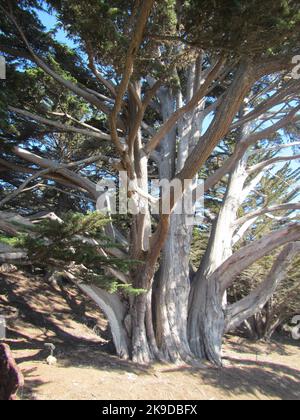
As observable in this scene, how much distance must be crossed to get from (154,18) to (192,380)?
5208mm

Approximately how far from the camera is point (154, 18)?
522 cm

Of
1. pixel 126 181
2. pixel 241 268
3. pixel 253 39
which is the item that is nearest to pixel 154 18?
pixel 253 39

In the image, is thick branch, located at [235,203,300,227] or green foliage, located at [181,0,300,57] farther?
thick branch, located at [235,203,300,227]

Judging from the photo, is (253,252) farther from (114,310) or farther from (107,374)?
(107,374)

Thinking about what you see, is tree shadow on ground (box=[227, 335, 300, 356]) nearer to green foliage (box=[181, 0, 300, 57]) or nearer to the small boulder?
the small boulder

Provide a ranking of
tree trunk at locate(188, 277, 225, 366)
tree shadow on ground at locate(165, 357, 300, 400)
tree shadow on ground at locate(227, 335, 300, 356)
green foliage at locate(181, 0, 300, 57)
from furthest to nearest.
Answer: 1. tree shadow on ground at locate(227, 335, 300, 356)
2. tree trunk at locate(188, 277, 225, 366)
3. tree shadow on ground at locate(165, 357, 300, 400)
4. green foliage at locate(181, 0, 300, 57)

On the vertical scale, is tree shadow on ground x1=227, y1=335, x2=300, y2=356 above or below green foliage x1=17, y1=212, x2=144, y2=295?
below

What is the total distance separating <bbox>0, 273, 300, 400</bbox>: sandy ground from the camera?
524 cm

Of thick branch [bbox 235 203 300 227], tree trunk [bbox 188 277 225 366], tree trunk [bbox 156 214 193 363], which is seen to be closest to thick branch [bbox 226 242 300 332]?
tree trunk [bbox 188 277 225 366]

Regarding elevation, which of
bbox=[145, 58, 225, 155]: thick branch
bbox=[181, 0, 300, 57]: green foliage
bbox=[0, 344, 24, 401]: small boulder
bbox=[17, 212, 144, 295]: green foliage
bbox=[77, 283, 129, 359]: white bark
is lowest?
bbox=[0, 344, 24, 401]: small boulder

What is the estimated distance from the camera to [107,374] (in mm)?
5883

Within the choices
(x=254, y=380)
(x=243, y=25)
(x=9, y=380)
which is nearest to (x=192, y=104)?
(x=243, y=25)

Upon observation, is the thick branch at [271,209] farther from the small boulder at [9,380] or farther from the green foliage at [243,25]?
the small boulder at [9,380]
